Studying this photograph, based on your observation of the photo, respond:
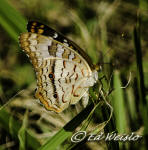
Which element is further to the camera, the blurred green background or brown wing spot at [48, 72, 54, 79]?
brown wing spot at [48, 72, 54, 79]

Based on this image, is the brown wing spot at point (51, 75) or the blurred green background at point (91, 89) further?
the brown wing spot at point (51, 75)

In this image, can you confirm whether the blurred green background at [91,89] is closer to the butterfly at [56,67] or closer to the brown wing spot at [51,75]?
the butterfly at [56,67]

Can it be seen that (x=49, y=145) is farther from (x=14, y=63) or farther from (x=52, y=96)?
(x=14, y=63)

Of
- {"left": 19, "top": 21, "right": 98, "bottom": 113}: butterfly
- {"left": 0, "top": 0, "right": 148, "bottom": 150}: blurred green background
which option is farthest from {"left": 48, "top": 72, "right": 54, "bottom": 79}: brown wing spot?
{"left": 0, "top": 0, "right": 148, "bottom": 150}: blurred green background

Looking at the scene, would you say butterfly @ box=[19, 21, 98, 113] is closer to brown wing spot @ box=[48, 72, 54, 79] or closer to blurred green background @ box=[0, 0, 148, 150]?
brown wing spot @ box=[48, 72, 54, 79]

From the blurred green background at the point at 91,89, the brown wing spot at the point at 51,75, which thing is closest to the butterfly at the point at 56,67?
A: the brown wing spot at the point at 51,75

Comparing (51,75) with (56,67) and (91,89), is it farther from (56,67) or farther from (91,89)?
(91,89)

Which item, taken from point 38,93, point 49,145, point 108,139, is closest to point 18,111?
point 38,93
